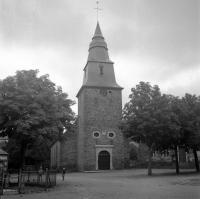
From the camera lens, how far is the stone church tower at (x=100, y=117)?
47.9 metres

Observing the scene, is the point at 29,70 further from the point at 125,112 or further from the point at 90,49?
the point at 90,49

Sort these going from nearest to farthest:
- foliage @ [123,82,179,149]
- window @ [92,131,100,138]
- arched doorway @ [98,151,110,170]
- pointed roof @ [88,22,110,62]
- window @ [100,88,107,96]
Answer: foliage @ [123,82,179,149] → arched doorway @ [98,151,110,170] → window @ [92,131,100,138] → window @ [100,88,107,96] → pointed roof @ [88,22,110,62]

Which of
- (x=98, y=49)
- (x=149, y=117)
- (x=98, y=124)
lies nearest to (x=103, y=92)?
(x=98, y=124)

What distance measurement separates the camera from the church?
4794 cm

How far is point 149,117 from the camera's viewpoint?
3127cm

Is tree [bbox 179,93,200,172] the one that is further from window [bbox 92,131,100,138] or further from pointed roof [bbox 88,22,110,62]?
pointed roof [bbox 88,22,110,62]

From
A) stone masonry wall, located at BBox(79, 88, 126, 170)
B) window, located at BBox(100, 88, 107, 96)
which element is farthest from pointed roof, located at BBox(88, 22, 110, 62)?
stone masonry wall, located at BBox(79, 88, 126, 170)

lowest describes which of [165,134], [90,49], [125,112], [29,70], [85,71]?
[165,134]

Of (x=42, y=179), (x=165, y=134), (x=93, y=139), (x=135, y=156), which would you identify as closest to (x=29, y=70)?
(x=42, y=179)

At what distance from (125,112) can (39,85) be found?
12.4 meters

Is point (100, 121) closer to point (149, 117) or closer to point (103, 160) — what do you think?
point (103, 160)

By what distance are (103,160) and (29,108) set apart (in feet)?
89.1

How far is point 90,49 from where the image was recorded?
53.6m

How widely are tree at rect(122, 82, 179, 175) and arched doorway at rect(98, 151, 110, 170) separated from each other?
15477mm
